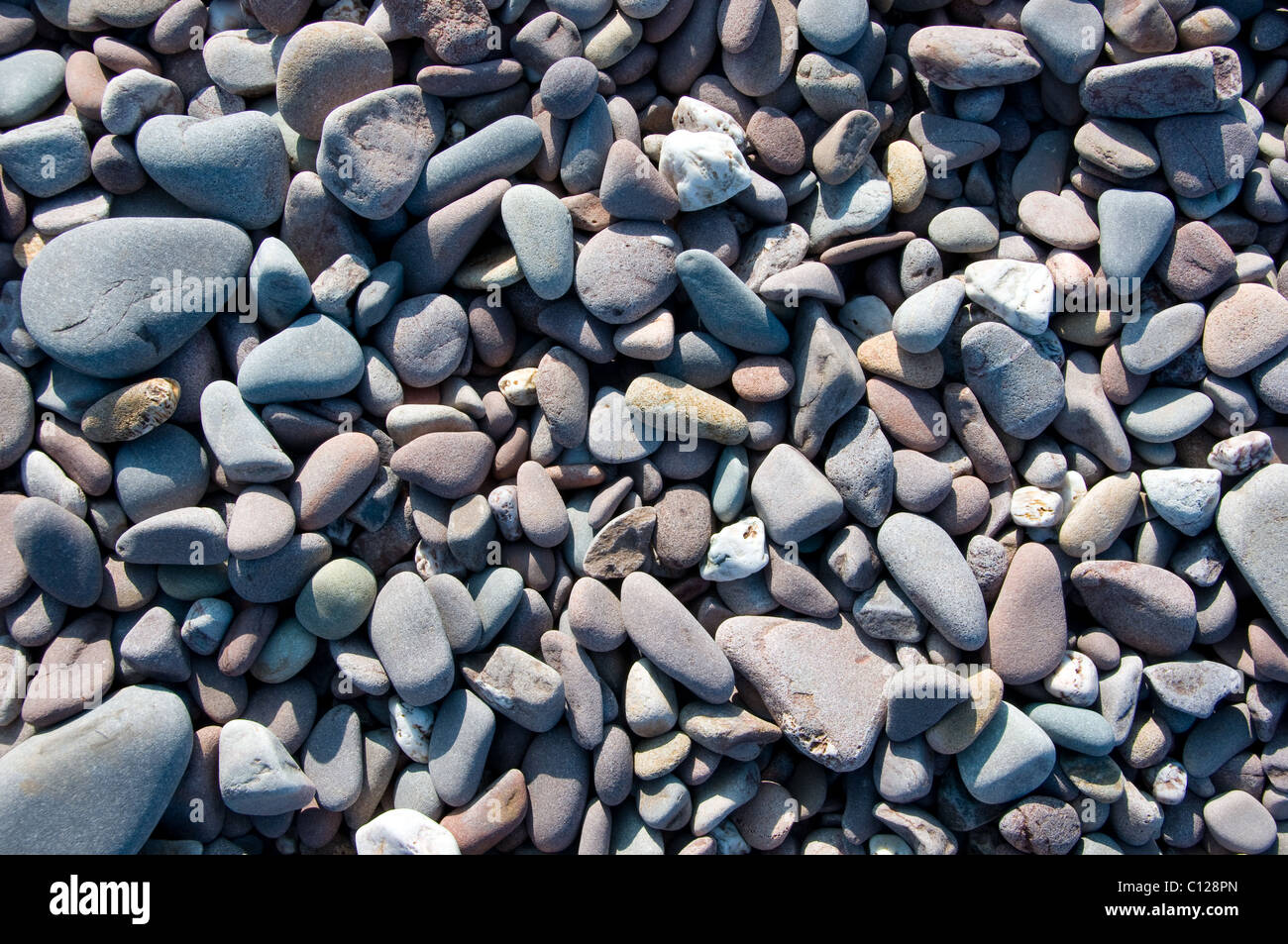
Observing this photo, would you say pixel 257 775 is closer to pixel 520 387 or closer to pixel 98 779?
pixel 98 779

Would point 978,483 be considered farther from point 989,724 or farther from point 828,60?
point 828,60

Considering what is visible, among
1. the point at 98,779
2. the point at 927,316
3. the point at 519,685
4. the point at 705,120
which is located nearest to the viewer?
the point at 98,779

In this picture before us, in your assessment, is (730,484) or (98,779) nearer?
(98,779)

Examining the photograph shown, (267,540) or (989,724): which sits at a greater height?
(267,540)

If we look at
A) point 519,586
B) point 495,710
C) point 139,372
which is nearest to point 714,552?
point 519,586

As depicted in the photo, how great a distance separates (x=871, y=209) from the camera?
8.85 feet

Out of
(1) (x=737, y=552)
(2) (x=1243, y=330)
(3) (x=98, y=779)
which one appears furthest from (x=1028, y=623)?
(3) (x=98, y=779)

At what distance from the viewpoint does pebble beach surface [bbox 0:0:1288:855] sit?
8.15ft

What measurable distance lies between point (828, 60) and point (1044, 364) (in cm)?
125

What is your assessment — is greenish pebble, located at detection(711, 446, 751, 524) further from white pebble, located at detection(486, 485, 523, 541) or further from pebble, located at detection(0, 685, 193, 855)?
pebble, located at detection(0, 685, 193, 855)

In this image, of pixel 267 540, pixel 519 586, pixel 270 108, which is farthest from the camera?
pixel 270 108

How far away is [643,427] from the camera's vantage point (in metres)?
2.60

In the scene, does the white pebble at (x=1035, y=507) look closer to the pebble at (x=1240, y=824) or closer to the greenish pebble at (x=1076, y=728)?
the greenish pebble at (x=1076, y=728)

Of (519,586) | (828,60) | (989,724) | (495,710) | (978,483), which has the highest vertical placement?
(828,60)
